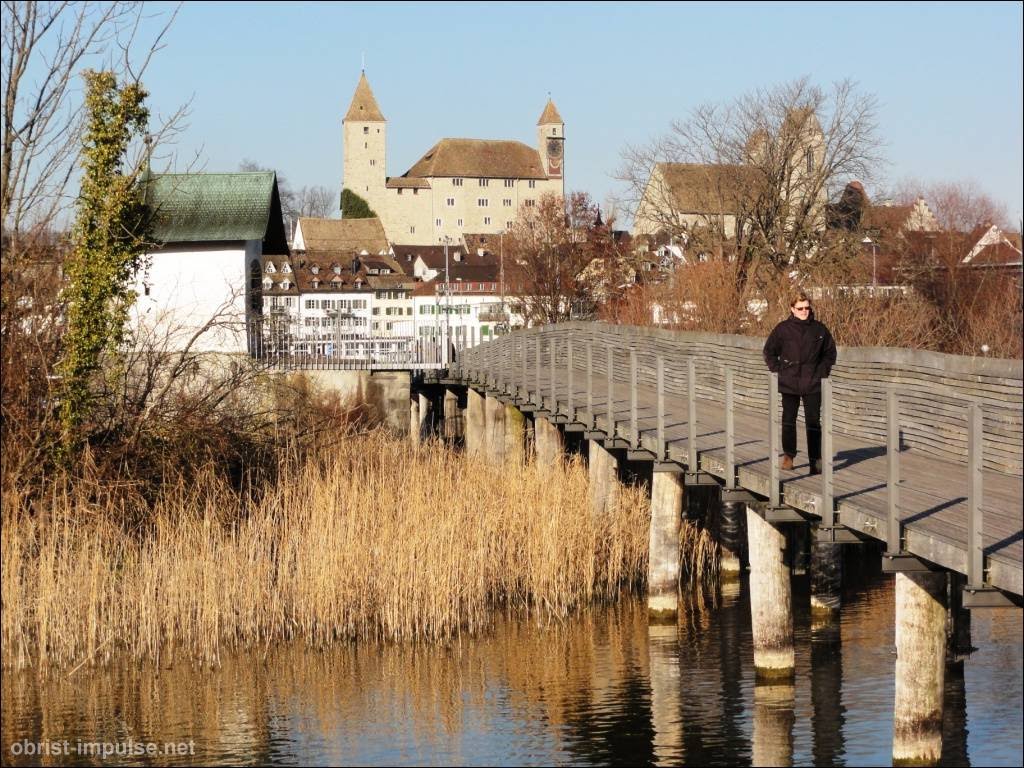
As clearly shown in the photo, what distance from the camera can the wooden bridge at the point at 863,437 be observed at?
995 cm

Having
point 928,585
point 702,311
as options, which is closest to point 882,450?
point 928,585

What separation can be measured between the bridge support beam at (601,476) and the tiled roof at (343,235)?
5049 inches

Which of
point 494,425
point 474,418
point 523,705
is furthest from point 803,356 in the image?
point 474,418

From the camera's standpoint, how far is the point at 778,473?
12.5m

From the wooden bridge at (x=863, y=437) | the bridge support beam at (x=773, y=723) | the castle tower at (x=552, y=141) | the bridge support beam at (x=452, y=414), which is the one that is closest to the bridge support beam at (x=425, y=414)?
the bridge support beam at (x=452, y=414)

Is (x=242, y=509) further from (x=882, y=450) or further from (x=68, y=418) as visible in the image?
(x=882, y=450)

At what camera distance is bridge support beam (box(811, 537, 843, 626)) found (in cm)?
1750

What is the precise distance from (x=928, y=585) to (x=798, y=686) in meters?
3.92

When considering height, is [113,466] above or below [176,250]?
below

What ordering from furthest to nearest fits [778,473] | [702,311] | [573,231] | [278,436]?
[573,231], [702,311], [278,436], [778,473]

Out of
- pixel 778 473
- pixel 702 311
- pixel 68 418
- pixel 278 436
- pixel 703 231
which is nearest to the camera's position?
pixel 778 473

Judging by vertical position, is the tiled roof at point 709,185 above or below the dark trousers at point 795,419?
above

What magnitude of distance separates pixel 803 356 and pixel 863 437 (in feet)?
6.49

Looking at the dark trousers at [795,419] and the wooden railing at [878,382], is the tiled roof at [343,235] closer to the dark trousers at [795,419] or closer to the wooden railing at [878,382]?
the wooden railing at [878,382]
